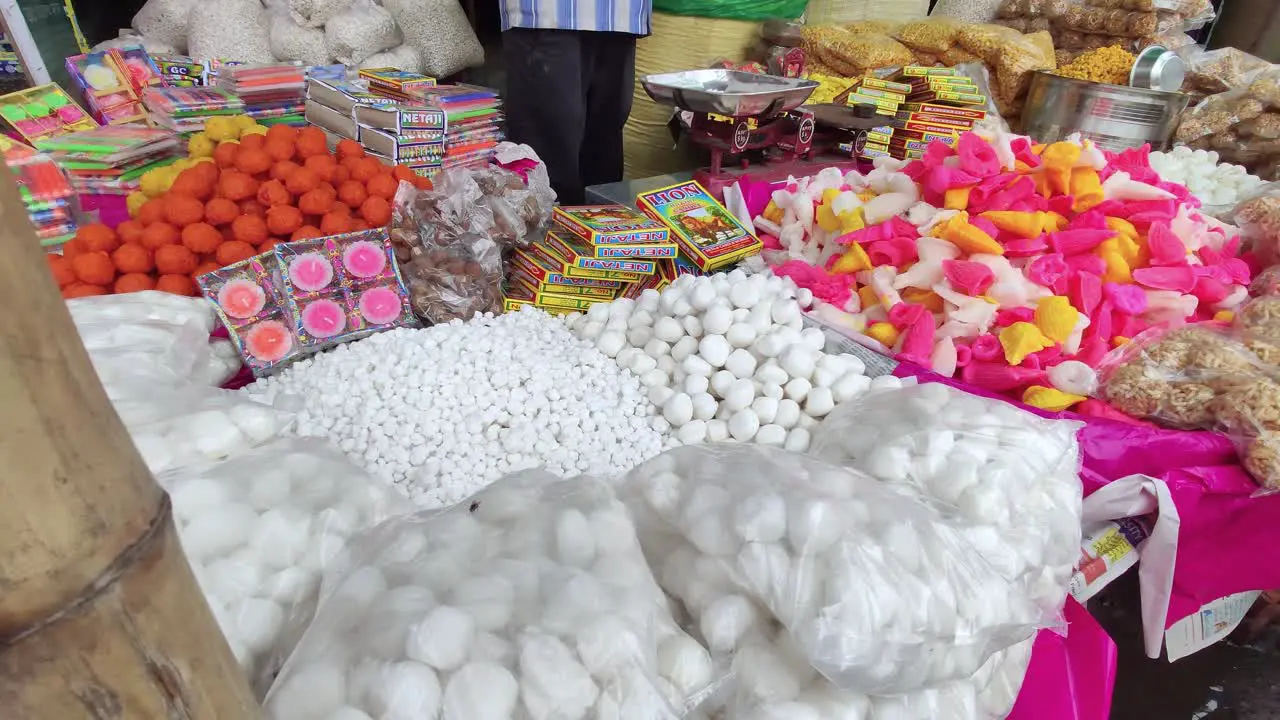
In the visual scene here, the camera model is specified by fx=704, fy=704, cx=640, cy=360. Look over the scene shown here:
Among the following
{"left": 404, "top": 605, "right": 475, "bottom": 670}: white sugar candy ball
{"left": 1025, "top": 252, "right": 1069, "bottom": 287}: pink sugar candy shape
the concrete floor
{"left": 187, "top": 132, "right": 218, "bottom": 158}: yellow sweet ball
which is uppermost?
{"left": 187, "top": 132, "right": 218, "bottom": 158}: yellow sweet ball

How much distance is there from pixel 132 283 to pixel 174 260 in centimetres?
7

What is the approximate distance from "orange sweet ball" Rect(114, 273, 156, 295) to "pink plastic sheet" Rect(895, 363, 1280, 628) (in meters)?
1.54

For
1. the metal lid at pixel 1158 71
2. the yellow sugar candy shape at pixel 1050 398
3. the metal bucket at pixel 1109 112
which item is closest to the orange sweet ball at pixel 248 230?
the yellow sugar candy shape at pixel 1050 398

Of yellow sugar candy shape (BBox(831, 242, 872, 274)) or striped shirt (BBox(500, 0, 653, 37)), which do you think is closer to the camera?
yellow sugar candy shape (BBox(831, 242, 872, 274))

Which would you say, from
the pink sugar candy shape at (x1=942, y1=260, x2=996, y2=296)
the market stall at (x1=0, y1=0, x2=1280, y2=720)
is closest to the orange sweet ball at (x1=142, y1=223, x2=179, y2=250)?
the market stall at (x1=0, y1=0, x2=1280, y2=720)

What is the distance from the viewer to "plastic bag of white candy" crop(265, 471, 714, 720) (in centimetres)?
48

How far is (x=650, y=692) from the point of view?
1.64 ft

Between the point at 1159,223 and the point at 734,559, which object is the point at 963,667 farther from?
the point at 1159,223

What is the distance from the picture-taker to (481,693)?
1.54 feet

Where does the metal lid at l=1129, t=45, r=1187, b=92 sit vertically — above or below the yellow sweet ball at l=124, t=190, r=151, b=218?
above

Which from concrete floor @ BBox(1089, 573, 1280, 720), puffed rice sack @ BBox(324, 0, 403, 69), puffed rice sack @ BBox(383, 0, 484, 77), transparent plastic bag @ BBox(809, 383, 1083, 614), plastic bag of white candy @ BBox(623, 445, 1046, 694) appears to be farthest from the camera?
puffed rice sack @ BBox(383, 0, 484, 77)

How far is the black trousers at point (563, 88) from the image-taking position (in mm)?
1966

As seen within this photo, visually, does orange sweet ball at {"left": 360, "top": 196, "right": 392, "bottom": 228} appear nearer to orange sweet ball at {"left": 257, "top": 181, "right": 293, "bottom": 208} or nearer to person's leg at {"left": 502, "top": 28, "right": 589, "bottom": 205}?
orange sweet ball at {"left": 257, "top": 181, "right": 293, "bottom": 208}

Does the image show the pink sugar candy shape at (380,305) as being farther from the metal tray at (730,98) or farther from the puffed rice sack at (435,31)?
the puffed rice sack at (435,31)
